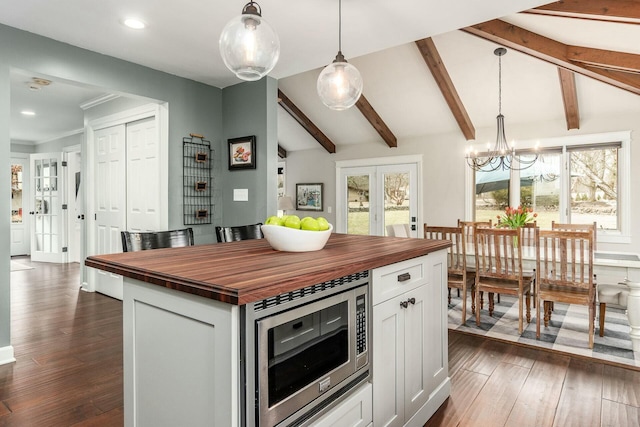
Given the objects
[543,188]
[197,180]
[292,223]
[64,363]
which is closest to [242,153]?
[197,180]

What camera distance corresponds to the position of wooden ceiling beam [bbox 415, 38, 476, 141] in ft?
14.3

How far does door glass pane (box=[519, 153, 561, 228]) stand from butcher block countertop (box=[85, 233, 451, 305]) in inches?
158

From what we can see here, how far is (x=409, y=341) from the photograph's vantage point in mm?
1835

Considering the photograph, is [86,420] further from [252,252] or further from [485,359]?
[485,359]

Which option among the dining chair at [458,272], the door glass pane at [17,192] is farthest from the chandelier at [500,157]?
the door glass pane at [17,192]

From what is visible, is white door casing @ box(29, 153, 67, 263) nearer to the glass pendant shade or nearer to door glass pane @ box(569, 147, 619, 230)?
the glass pendant shade

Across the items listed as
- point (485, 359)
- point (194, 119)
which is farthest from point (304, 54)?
point (485, 359)

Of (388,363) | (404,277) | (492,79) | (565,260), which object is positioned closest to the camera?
(388,363)

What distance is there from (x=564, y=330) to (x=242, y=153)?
359cm

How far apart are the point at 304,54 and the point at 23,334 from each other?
3512mm

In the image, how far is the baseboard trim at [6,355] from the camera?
2.77 m

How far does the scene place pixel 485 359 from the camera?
2.86m

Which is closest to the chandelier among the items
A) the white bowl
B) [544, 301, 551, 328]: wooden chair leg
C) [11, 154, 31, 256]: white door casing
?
[544, 301, 551, 328]: wooden chair leg

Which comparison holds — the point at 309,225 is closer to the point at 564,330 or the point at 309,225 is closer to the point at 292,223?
the point at 292,223
